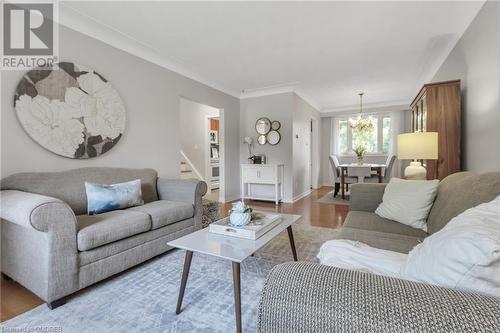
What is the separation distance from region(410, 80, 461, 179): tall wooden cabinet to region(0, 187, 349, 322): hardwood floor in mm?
1407

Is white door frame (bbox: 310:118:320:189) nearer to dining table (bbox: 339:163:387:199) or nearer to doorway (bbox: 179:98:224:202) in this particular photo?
dining table (bbox: 339:163:387:199)

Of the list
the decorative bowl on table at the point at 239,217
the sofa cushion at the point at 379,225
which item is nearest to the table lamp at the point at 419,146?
the sofa cushion at the point at 379,225

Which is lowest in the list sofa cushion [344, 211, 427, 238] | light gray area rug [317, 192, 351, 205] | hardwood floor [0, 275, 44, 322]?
hardwood floor [0, 275, 44, 322]

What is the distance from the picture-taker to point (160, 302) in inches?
61.7

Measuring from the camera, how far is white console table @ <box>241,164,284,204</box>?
4760 mm

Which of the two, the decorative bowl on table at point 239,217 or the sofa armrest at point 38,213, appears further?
the decorative bowl on table at point 239,217

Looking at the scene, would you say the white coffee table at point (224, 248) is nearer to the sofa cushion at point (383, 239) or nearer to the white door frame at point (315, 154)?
the sofa cushion at point (383, 239)

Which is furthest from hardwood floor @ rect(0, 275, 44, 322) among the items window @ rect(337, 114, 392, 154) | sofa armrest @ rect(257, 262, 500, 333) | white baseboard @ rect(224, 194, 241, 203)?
window @ rect(337, 114, 392, 154)

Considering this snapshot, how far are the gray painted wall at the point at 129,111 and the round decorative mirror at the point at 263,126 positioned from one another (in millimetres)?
1110

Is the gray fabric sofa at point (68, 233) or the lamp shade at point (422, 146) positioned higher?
the lamp shade at point (422, 146)

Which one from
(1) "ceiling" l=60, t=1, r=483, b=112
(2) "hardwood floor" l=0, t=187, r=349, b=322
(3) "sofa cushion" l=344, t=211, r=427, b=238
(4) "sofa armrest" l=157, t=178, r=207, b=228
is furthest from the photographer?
(4) "sofa armrest" l=157, t=178, r=207, b=228

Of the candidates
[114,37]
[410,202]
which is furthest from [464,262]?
[114,37]

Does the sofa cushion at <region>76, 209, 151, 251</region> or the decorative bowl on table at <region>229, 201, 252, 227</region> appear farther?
the decorative bowl on table at <region>229, 201, 252, 227</region>

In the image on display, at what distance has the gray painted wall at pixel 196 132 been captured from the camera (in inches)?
232
